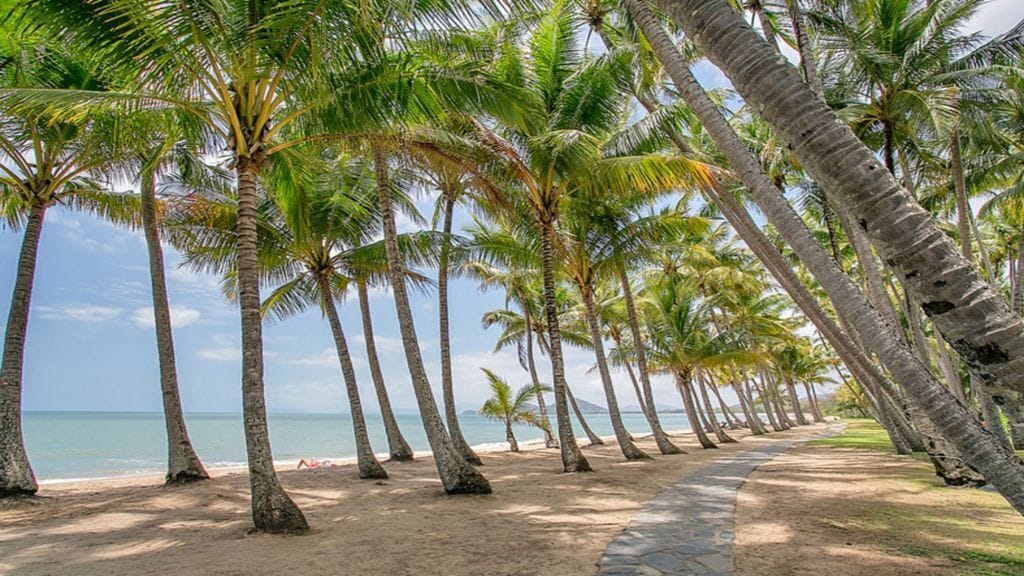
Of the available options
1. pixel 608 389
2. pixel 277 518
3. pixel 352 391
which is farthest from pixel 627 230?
pixel 277 518

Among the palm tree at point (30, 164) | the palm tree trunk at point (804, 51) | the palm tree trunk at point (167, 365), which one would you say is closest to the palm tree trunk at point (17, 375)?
the palm tree at point (30, 164)

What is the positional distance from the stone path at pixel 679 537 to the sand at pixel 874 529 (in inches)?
7.5

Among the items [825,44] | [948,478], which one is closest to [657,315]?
[825,44]

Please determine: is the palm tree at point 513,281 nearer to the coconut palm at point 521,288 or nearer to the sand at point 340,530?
the coconut palm at point 521,288

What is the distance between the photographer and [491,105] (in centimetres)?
750

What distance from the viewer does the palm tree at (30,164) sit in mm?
8141

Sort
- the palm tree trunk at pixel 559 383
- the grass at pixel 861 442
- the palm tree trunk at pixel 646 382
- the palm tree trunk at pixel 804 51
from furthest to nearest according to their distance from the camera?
the grass at pixel 861 442
the palm tree trunk at pixel 646 382
the palm tree trunk at pixel 559 383
the palm tree trunk at pixel 804 51

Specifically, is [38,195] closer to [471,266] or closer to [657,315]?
[471,266]

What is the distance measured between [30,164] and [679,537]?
1196 cm

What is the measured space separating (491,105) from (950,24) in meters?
9.33

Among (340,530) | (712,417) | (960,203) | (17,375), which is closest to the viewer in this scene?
(340,530)

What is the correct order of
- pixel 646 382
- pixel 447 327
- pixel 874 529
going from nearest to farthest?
pixel 874 529 → pixel 447 327 → pixel 646 382

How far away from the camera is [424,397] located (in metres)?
8.27

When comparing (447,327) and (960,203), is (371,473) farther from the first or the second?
(960,203)
